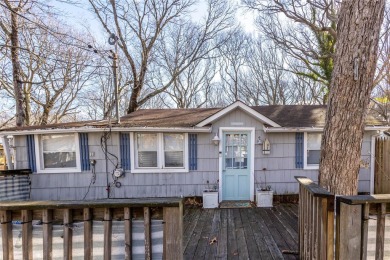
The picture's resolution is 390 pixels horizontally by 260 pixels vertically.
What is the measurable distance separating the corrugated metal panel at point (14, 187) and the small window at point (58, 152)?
1.88 ft

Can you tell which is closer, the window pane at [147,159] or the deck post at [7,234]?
the deck post at [7,234]

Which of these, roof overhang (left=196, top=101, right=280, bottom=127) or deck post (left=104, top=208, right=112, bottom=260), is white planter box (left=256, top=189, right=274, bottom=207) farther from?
deck post (left=104, top=208, right=112, bottom=260)

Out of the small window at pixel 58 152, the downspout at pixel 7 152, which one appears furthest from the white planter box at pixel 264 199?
the downspout at pixel 7 152

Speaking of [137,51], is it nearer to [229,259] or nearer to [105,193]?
[105,193]

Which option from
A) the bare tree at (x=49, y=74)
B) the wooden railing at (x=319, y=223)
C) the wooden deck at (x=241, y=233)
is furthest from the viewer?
the bare tree at (x=49, y=74)

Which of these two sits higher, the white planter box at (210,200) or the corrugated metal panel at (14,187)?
the corrugated metal panel at (14,187)

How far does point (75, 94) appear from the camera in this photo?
576 inches

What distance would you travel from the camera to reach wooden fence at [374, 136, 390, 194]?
20.2ft

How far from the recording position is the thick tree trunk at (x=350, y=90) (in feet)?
7.10

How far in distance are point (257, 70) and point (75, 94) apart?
13.3 metres

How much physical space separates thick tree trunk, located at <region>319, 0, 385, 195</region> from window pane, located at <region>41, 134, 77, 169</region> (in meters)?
6.16

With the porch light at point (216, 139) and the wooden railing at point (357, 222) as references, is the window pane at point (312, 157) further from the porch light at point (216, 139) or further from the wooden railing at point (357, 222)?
the wooden railing at point (357, 222)

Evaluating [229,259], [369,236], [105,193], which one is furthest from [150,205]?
[105,193]

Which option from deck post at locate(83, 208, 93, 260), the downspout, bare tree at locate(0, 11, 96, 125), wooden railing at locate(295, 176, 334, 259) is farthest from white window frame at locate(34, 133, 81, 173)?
wooden railing at locate(295, 176, 334, 259)
